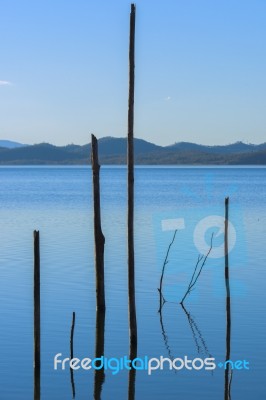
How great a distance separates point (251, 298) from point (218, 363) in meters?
8.14

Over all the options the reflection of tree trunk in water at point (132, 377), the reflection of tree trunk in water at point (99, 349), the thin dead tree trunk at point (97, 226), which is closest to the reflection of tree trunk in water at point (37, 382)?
the reflection of tree trunk in water at point (99, 349)

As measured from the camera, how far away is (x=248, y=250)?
128 feet

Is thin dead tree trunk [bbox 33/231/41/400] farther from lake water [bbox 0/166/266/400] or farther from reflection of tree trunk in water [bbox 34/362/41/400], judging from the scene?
lake water [bbox 0/166/266/400]

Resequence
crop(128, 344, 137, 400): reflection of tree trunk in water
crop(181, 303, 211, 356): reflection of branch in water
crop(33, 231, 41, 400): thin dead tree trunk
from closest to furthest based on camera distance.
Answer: crop(33, 231, 41, 400): thin dead tree trunk → crop(128, 344, 137, 400): reflection of tree trunk in water → crop(181, 303, 211, 356): reflection of branch in water

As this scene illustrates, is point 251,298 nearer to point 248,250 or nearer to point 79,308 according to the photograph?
point 79,308

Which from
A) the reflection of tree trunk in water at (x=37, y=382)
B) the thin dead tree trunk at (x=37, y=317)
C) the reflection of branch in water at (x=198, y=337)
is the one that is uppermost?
the thin dead tree trunk at (x=37, y=317)

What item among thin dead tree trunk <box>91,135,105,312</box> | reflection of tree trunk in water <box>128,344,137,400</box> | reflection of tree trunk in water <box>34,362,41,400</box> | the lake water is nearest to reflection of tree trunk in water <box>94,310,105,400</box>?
the lake water

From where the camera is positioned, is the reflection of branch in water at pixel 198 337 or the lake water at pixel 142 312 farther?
the reflection of branch in water at pixel 198 337

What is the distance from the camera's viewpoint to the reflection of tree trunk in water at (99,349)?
1677 centimetres

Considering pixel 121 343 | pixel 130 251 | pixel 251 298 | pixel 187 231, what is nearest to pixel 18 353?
pixel 121 343

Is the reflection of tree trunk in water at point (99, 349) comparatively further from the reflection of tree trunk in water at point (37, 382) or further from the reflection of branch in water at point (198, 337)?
the reflection of branch in water at point (198, 337)

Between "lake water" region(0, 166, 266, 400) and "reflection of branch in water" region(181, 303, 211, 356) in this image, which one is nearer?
"lake water" region(0, 166, 266, 400)

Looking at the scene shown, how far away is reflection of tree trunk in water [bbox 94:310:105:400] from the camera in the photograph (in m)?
16.8

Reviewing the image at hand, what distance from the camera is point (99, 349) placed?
19.7m
